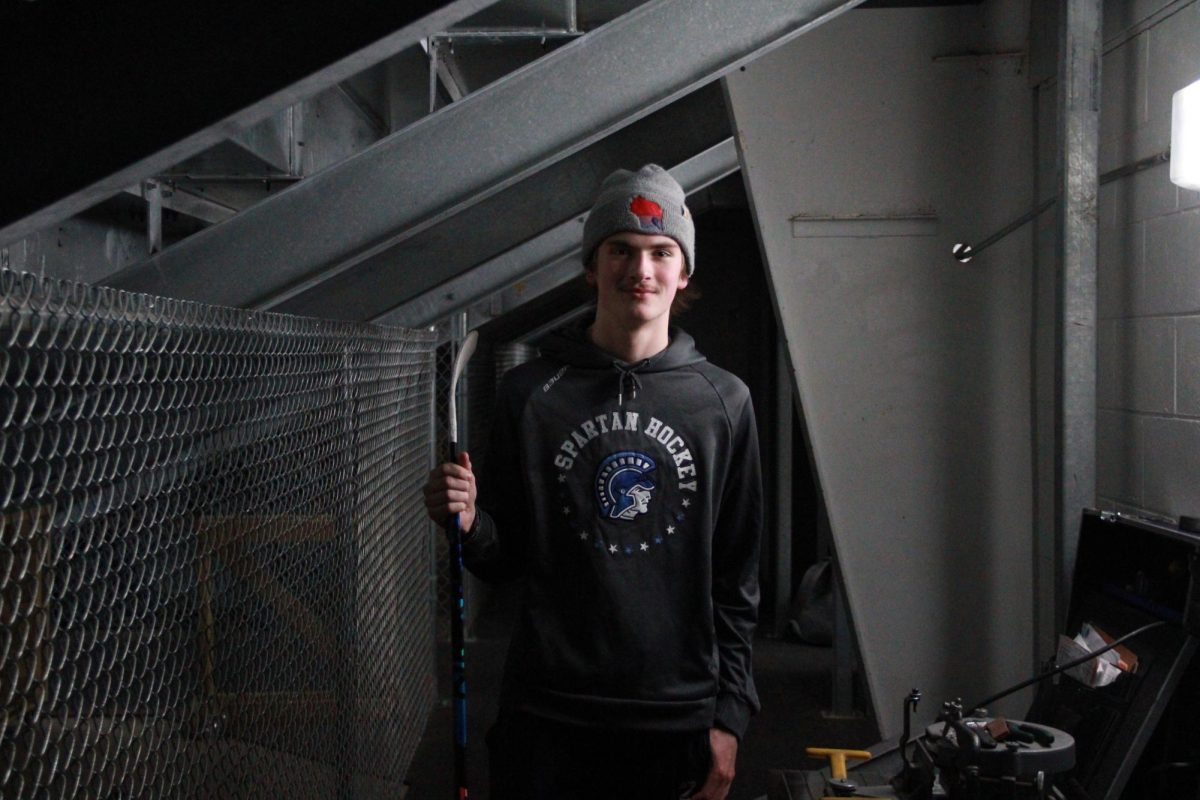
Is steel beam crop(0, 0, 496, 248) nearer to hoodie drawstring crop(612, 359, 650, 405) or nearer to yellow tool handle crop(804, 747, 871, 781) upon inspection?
hoodie drawstring crop(612, 359, 650, 405)

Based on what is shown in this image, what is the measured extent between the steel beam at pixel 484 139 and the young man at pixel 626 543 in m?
0.72

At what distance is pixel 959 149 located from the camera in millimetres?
3678

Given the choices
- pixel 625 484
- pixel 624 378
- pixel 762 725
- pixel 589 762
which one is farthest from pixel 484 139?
pixel 762 725

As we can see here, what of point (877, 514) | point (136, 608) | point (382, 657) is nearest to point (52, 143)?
point (136, 608)

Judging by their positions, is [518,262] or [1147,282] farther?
[518,262]

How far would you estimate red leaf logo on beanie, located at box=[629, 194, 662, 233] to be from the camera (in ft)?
7.05

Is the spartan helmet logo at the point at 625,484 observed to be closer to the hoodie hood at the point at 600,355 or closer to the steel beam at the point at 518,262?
the hoodie hood at the point at 600,355

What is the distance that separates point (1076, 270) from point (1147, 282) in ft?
0.61

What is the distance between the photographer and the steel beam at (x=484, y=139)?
2.87m

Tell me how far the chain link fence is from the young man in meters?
0.38

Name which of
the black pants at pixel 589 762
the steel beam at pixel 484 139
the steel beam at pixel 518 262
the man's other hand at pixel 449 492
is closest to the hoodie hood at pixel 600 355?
the man's other hand at pixel 449 492

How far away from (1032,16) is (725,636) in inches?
92.8

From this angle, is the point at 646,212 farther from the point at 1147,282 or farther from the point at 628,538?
the point at 1147,282

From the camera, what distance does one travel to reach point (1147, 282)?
9.53 feet
